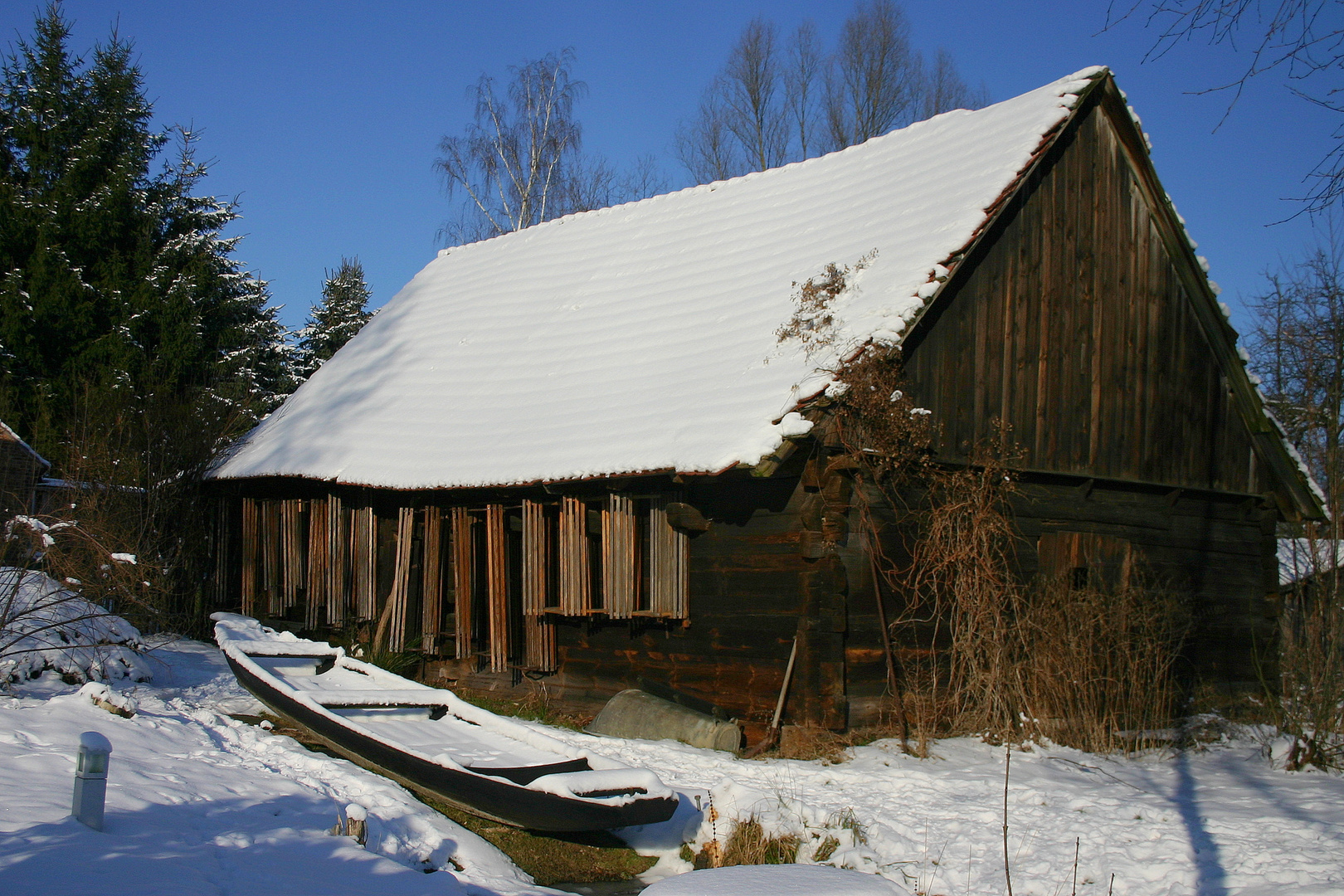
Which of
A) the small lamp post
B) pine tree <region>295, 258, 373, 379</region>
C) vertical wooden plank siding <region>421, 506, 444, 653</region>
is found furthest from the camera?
pine tree <region>295, 258, 373, 379</region>

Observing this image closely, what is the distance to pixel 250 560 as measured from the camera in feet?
51.3

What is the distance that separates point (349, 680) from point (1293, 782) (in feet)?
29.1

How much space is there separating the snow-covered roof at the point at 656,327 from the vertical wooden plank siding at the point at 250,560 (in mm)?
771

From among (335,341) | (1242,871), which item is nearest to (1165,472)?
(1242,871)

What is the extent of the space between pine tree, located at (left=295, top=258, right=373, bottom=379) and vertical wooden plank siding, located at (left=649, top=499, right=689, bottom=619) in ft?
80.1

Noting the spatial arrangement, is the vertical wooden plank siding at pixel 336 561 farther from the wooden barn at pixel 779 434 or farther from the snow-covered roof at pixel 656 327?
the snow-covered roof at pixel 656 327

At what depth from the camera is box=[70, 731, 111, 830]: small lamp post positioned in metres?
4.82

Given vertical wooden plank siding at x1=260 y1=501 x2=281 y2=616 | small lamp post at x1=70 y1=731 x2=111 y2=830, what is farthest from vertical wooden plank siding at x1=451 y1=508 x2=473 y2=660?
small lamp post at x1=70 y1=731 x2=111 y2=830

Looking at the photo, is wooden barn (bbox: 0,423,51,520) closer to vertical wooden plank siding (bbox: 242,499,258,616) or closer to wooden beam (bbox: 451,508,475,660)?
vertical wooden plank siding (bbox: 242,499,258,616)

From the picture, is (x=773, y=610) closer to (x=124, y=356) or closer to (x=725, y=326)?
(x=725, y=326)

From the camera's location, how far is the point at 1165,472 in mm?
12039

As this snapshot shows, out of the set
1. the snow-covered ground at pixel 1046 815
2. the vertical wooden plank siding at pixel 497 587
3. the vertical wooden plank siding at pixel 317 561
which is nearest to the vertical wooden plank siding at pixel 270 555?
the vertical wooden plank siding at pixel 317 561

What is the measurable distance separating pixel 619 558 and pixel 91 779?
593 centimetres

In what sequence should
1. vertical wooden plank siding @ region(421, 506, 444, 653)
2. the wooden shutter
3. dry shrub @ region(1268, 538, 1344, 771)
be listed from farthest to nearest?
vertical wooden plank siding @ region(421, 506, 444, 653) < the wooden shutter < dry shrub @ region(1268, 538, 1344, 771)
